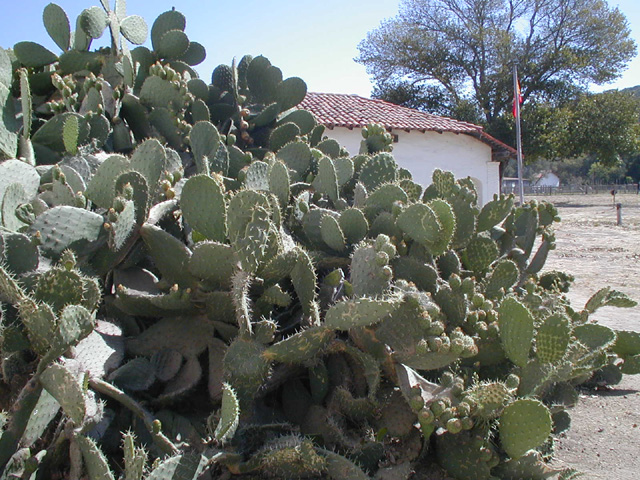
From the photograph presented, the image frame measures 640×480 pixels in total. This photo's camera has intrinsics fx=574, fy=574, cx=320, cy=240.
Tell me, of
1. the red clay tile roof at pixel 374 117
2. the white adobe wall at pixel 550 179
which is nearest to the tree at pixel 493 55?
the red clay tile roof at pixel 374 117

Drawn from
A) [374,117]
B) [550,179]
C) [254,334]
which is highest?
[374,117]

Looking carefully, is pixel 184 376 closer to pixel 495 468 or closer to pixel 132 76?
pixel 495 468

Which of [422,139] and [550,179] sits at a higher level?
[422,139]

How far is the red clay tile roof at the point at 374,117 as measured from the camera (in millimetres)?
15854

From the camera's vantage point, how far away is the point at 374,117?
17062mm

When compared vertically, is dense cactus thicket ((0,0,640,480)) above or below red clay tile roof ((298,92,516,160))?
below

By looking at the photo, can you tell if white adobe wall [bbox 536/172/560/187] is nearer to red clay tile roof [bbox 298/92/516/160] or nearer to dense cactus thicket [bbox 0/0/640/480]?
red clay tile roof [bbox 298/92/516/160]

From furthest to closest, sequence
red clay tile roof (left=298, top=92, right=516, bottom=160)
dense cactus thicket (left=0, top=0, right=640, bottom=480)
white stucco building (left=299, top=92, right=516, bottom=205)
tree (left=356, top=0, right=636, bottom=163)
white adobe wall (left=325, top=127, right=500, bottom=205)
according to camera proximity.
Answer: tree (left=356, top=0, right=636, bottom=163) < white adobe wall (left=325, top=127, right=500, bottom=205) < white stucco building (left=299, top=92, right=516, bottom=205) < red clay tile roof (left=298, top=92, right=516, bottom=160) < dense cactus thicket (left=0, top=0, right=640, bottom=480)

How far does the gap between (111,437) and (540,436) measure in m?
1.55

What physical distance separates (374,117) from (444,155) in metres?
2.53

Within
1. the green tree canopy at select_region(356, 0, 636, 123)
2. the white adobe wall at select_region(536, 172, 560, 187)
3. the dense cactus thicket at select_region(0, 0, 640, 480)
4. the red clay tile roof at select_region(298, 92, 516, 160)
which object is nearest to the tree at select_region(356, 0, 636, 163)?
the green tree canopy at select_region(356, 0, 636, 123)

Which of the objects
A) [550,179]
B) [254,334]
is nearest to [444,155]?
[254,334]

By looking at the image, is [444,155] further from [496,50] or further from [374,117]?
[496,50]

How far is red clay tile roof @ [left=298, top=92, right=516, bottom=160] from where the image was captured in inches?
624
